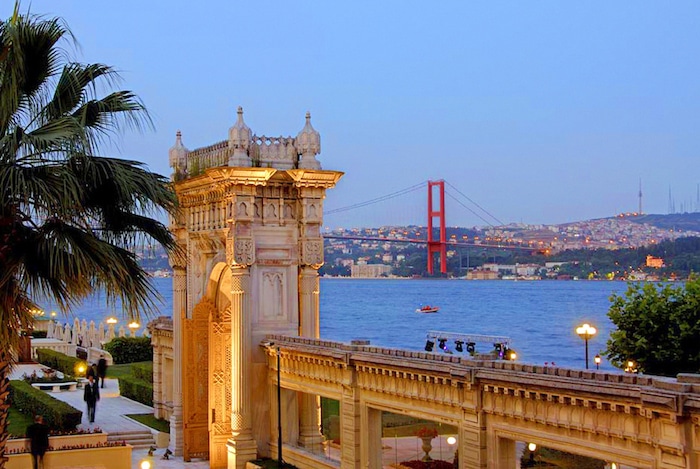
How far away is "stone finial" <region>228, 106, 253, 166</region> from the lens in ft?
74.7

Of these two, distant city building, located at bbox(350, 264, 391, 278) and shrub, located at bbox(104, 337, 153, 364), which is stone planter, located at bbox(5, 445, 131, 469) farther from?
distant city building, located at bbox(350, 264, 391, 278)

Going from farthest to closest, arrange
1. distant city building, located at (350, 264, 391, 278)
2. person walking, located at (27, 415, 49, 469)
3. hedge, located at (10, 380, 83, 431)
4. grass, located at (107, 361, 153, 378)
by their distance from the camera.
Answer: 1. distant city building, located at (350, 264, 391, 278)
2. grass, located at (107, 361, 153, 378)
3. hedge, located at (10, 380, 83, 431)
4. person walking, located at (27, 415, 49, 469)

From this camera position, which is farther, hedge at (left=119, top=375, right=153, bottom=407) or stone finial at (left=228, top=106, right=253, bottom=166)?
hedge at (left=119, top=375, right=153, bottom=407)

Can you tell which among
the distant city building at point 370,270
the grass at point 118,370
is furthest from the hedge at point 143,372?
the distant city building at point 370,270

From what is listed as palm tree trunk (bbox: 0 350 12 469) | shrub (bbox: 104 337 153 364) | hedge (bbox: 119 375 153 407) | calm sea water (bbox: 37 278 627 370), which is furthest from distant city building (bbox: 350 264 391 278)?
palm tree trunk (bbox: 0 350 12 469)

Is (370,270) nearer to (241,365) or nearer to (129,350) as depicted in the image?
(129,350)

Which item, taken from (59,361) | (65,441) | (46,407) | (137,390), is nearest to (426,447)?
(65,441)

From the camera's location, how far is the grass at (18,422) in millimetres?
26141

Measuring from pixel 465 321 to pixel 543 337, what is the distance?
21589 millimetres

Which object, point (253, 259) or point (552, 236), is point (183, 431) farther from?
point (552, 236)

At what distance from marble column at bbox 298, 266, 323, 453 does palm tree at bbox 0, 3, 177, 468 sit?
11.0m

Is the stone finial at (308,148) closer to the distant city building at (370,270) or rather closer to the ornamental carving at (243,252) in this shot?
the ornamental carving at (243,252)

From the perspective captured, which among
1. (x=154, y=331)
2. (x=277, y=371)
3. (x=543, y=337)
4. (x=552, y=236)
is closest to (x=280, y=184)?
(x=277, y=371)

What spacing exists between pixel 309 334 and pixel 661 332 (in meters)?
9.76
